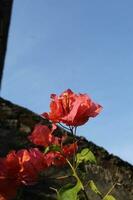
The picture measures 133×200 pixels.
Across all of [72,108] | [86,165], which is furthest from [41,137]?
[86,165]

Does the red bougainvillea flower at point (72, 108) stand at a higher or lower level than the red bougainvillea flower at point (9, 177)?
higher

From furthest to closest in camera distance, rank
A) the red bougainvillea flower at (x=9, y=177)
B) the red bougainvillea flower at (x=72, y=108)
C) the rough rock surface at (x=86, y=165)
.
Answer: the rough rock surface at (x=86, y=165), the red bougainvillea flower at (x=72, y=108), the red bougainvillea flower at (x=9, y=177)

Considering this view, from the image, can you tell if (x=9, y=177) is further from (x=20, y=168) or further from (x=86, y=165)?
(x=86, y=165)

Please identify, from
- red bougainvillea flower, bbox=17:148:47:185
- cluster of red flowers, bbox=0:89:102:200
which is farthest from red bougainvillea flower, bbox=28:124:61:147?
red bougainvillea flower, bbox=17:148:47:185

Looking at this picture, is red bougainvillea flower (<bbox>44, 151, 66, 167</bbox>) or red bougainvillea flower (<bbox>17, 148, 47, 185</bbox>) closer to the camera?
red bougainvillea flower (<bbox>17, 148, 47, 185</bbox>)

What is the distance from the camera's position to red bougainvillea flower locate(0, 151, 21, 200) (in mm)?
1927

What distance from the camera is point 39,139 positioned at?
6.95 ft

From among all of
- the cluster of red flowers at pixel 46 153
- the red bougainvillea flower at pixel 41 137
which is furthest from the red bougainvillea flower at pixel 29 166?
the red bougainvillea flower at pixel 41 137

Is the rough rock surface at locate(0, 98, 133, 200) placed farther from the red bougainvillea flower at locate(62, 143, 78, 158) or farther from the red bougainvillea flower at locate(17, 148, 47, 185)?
the red bougainvillea flower at locate(17, 148, 47, 185)

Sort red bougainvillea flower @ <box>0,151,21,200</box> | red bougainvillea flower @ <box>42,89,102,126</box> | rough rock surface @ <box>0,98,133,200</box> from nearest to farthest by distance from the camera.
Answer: red bougainvillea flower @ <box>0,151,21,200</box> < red bougainvillea flower @ <box>42,89,102,126</box> < rough rock surface @ <box>0,98,133,200</box>

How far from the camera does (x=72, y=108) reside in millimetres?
2061

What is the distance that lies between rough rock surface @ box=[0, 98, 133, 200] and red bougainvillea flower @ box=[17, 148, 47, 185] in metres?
2.41

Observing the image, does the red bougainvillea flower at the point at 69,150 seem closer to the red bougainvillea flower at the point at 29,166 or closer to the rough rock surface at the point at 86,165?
the red bougainvillea flower at the point at 29,166

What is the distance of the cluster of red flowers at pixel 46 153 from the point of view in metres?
1.95
